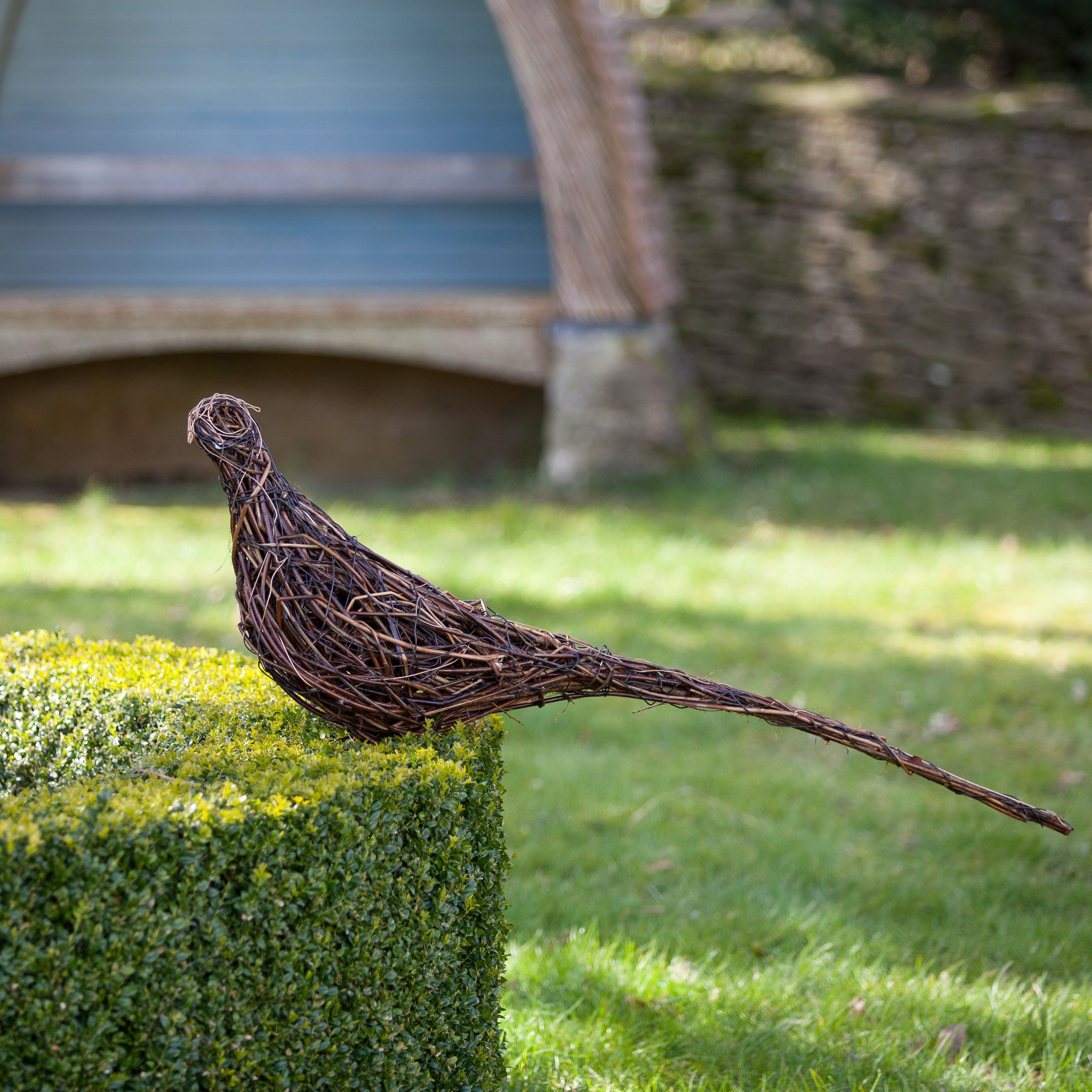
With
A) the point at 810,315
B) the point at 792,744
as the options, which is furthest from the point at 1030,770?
the point at 810,315

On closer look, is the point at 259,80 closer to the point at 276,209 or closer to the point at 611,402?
the point at 276,209

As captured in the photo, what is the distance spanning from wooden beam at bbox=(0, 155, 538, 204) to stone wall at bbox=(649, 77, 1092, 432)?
3468 mm

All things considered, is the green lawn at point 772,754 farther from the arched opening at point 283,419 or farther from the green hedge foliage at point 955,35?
the green hedge foliage at point 955,35

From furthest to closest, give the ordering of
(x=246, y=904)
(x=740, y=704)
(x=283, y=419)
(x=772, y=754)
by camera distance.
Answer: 1. (x=283, y=419)
2. (x=772, y=754)
3. (x=740, y=704)
4. (x=246, y=904)

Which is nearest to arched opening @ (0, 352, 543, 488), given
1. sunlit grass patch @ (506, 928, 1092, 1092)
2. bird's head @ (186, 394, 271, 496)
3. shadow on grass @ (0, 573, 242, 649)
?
shadow on grass @ (0, 573, 242, 649)

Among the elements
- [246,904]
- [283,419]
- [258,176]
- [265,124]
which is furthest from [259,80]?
[246,904]

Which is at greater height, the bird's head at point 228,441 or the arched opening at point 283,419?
the bird's head at point 228,441

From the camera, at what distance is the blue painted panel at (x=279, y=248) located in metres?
9.49

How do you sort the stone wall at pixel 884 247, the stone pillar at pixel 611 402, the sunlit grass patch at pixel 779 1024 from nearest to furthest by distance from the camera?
the sunlit grass patch at pixel 779 1024
the stone pillar at pixel 611 402
the stone wall at pixel 884 247

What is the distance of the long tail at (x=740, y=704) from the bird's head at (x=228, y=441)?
76 cm

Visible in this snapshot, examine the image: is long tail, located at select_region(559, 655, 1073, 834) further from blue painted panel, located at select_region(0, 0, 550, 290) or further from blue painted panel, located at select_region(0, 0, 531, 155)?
blue painted panel, located at select_region(0, 0, 531, 155)

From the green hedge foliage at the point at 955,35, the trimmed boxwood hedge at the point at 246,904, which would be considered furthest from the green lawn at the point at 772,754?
the green hedge foliage at the point at 955,35

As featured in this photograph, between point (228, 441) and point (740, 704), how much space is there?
1.07 m

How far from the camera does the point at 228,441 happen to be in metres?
2.16
